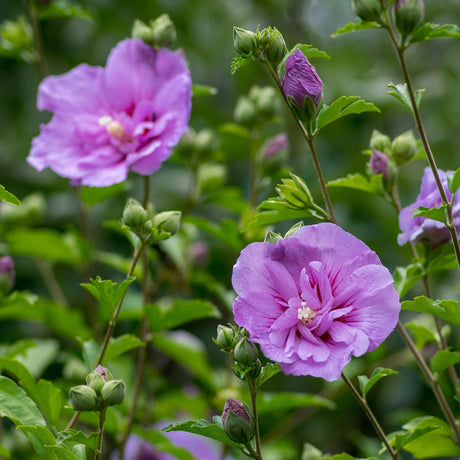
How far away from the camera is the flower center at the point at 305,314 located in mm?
630

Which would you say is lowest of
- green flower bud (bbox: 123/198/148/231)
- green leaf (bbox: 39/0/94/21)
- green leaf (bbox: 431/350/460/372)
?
green leaf (bbox: 431/350/460/372)

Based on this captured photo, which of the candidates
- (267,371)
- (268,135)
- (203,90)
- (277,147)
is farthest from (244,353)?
(268,135)

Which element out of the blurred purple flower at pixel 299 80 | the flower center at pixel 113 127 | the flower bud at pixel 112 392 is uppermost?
the blurred purple flower at pixel 299 80

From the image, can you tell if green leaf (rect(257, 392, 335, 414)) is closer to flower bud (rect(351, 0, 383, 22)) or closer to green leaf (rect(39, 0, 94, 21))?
flower bud (rect(351, 0, 383, 22))

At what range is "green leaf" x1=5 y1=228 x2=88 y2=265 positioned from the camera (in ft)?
3.60

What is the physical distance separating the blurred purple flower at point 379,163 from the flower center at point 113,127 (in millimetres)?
347

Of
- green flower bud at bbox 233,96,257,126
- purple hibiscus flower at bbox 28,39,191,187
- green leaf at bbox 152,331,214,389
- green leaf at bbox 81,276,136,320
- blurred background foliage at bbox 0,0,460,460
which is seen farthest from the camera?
blurred background foliage at bbox 0,0,460,460

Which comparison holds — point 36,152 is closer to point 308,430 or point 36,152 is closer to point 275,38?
point 275,38

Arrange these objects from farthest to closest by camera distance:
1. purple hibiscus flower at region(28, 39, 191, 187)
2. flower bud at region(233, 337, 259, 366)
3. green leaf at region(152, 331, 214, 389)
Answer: green leaf at region(152, 331, 214, 389) → purple hibiscus flower at region(28, 39, 191, 187) → flower bud at region(233, 337, 259, 366)

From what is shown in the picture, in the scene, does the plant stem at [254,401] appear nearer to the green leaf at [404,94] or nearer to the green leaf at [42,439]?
the green leaf at [42,439]

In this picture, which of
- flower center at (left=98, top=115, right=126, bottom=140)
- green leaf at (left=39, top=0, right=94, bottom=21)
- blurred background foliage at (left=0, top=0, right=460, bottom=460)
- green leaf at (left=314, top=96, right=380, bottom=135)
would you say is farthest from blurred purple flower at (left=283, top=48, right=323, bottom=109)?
green leaf at (left=39, top=0, right=94, bottom=21)

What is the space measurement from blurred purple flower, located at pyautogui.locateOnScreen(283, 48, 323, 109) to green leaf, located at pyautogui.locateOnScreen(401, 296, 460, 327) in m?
0.21

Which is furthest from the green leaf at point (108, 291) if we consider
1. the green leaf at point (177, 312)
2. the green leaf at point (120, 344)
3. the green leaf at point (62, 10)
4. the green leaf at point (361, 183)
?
the green leaf at point (62, 10)

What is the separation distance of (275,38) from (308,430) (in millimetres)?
1023
